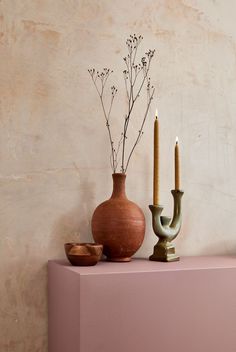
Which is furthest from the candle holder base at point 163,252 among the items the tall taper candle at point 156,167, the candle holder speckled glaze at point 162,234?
the tall taper candle at point 156,167

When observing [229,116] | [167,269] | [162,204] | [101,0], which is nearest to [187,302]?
[167,269]

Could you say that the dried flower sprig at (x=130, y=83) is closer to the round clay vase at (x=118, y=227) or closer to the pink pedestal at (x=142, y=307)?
the round clay vase at (x=118, y=227)

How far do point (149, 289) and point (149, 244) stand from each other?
0.28m

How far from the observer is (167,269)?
1.09 m

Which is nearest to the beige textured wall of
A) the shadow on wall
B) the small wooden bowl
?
the shadow on wall

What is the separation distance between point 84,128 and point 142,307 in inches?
18.6

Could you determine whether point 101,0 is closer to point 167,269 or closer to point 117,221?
point 117,221

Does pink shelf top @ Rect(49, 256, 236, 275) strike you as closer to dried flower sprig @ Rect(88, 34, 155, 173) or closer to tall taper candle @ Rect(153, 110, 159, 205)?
tall taper candle @ Rect(153, 110, 159, 205)

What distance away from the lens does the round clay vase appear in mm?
1156

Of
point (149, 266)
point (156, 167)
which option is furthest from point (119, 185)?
point (149, 266)

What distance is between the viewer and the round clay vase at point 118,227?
1.16 m

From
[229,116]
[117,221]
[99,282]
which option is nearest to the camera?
[99,282]

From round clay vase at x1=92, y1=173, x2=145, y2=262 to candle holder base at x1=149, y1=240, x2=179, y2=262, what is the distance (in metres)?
0.06

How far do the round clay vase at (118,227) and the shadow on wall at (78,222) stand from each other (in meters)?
0.07
